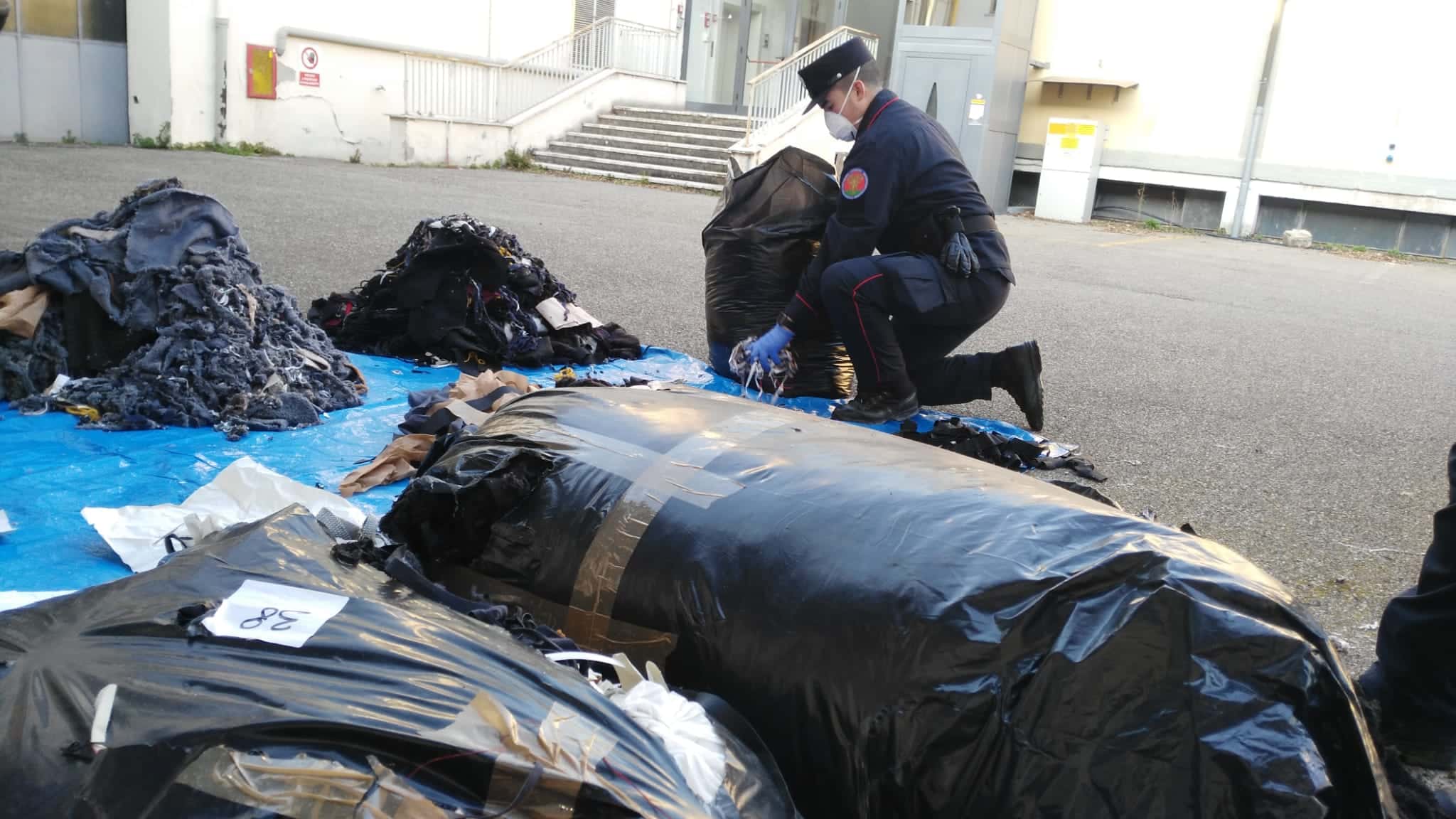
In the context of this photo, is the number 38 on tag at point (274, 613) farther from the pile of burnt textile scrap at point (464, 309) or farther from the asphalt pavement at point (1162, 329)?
the pile of burnt textile scrap at point (464, 309)

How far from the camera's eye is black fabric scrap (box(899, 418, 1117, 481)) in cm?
362

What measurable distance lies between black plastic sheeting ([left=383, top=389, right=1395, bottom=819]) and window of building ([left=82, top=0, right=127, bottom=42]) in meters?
15.0

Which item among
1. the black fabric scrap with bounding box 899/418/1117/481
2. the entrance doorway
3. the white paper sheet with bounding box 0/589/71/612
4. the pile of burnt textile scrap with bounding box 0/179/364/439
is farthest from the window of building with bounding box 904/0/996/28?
the white paper sheet with bounding box 0/589/71/612

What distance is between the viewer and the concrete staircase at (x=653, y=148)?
51.8 ft

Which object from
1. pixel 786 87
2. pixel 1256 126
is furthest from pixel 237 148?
pixel 1256 126

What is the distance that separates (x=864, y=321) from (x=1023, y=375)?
66cm

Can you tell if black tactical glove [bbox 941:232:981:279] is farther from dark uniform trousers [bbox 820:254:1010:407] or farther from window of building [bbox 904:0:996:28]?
window of building [bbox 904:0:996:28]

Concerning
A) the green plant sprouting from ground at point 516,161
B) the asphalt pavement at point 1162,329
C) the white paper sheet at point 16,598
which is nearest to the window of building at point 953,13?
the asphalt pavement at point 1162,329

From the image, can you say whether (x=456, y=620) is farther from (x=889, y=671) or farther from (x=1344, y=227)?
(x=1344, y=227)

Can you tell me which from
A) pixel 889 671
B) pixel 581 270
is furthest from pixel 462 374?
pixel 581 270

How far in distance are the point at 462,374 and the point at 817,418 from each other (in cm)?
208

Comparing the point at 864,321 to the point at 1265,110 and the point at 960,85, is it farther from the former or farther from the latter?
the point at 1265,110

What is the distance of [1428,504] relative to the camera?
3.70 meters

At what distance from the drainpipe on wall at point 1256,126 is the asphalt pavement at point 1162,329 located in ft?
11.5
